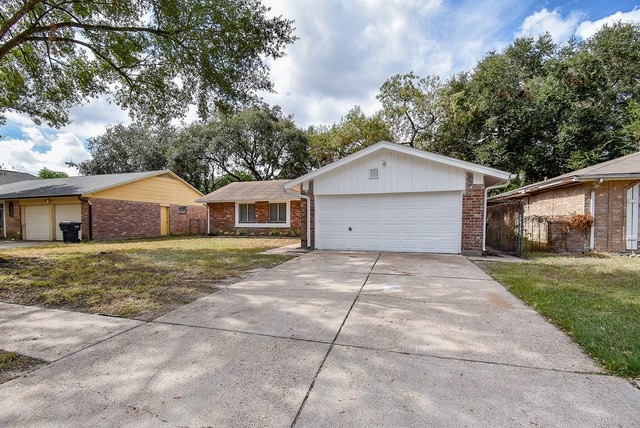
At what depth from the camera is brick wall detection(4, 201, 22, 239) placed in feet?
55.8

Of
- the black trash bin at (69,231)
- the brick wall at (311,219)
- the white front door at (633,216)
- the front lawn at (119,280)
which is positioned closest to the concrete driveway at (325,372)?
the front lawn at (119,280)

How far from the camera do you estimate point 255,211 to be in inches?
704

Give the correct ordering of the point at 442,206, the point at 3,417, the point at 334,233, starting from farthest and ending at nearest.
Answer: the point at 334,233 < the point at 442,206 < the point at 3,417

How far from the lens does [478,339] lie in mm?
3125

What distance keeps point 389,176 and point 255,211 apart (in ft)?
33.6

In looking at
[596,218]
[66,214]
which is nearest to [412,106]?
[596,218]

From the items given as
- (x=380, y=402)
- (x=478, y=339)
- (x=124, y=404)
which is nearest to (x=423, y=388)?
(x=380, y=402)

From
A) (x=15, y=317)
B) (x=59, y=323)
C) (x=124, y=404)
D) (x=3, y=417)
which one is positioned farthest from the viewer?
(x=15, y=317)

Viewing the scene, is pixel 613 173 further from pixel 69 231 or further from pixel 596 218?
pixel 69 231

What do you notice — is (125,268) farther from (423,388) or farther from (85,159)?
(85,159)

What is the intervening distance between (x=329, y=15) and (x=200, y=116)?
5.63 meters

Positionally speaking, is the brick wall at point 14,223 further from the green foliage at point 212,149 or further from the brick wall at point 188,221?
the green foliage at point 212,149

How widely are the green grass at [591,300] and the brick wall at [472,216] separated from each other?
1.52 metres

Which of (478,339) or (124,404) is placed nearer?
(124,404)
